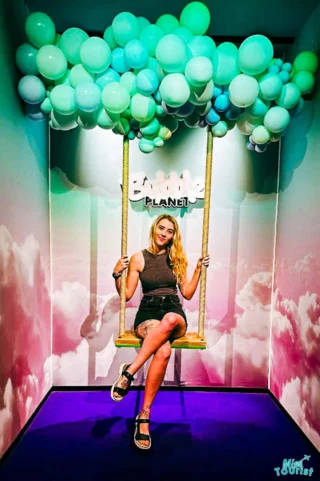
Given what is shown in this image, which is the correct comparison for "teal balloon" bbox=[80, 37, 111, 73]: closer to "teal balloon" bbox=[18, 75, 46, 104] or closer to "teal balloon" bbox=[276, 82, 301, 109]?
"teal balloon" bbox=[18, 75, 46, 104]

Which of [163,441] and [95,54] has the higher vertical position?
[95,54]

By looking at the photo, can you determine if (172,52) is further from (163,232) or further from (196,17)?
(163,232)

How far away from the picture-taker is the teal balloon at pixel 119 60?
2072 millimetres

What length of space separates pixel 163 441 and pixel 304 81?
2.56 m

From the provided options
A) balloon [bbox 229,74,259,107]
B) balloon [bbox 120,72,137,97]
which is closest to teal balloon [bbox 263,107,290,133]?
balloon [bbox 229,74,259,107]

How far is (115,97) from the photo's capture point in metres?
1.99

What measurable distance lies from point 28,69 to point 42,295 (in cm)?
167

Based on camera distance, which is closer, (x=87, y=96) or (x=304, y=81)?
(x=87, y=96)

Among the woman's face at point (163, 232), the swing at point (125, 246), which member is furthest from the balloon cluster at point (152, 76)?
the woman's face at point (163, 232)

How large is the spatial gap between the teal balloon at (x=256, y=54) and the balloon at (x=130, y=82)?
641mm

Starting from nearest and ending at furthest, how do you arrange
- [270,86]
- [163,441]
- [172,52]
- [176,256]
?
[172,52] → [270,86] → [163,441] → [176,256]

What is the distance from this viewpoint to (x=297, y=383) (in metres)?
2.59

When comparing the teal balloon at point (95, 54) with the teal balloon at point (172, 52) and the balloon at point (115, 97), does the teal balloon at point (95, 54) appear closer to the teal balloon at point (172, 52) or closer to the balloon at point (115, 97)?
the balloon at point (115, 97)

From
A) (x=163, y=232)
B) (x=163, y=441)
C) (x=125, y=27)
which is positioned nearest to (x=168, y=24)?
(x=125, y=27)
